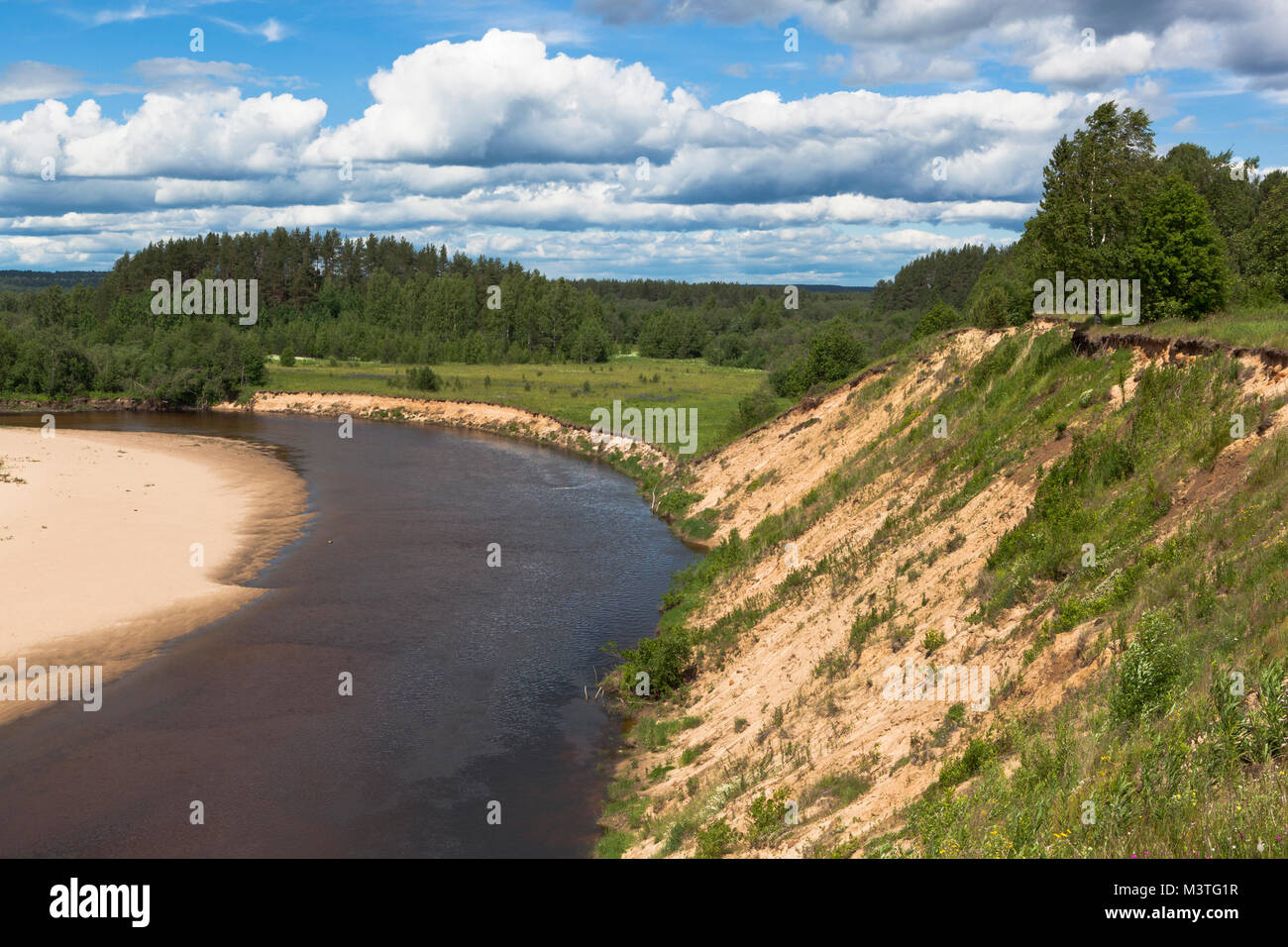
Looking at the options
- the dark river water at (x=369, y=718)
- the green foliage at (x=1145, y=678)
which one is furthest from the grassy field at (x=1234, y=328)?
the dark river water at (x=369, y=718)

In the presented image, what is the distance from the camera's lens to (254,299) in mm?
181250

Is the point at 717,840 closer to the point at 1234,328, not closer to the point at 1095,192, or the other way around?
the point at 1234,328

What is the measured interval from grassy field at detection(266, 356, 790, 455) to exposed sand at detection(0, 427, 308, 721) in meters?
35.5

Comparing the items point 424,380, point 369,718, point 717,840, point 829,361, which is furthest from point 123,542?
point 424,380

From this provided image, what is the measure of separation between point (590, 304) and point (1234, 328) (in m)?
162

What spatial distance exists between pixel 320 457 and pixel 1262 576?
75497 millimetres

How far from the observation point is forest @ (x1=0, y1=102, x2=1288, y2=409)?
35.4 m

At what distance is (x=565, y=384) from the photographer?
409ft

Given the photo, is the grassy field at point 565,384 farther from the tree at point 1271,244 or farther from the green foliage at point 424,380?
the tree at point 1271,244

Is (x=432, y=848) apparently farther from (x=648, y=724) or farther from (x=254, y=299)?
(x=254, y=299)

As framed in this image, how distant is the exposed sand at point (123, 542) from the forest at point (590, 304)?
36.3 metres

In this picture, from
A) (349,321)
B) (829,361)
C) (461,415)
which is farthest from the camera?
(349,321)

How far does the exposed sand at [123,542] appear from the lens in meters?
32.6

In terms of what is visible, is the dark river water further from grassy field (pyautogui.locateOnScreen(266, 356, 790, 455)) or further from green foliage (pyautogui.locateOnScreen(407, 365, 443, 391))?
green foliage (pyautogui.locateOnScreen(407, 365, 443, 391))
